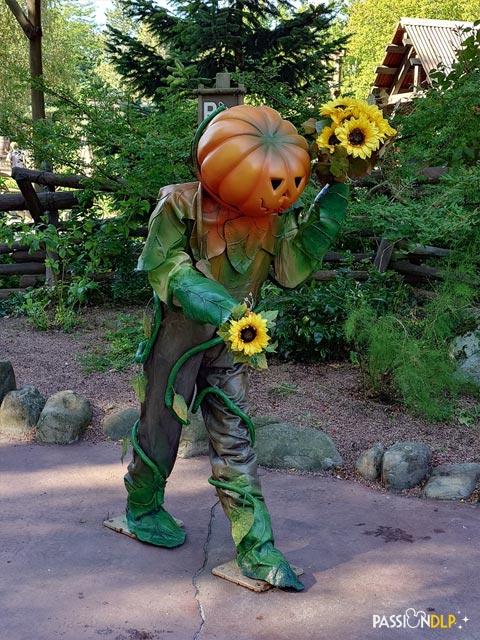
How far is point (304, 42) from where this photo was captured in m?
9.76

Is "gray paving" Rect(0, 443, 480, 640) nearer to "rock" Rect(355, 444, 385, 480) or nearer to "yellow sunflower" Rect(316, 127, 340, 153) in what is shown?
"rock" Rect(355, 444, 385, 480)

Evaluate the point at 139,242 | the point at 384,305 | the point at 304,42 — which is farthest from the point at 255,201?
the point at 304,42

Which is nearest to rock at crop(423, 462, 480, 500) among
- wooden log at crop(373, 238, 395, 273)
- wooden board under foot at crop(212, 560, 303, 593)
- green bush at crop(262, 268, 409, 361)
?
wooden board under foot at crop(212, 560, 303, 593)

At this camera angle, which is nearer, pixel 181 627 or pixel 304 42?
pixel 181 627

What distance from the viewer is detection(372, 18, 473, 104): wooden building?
17.7 metres

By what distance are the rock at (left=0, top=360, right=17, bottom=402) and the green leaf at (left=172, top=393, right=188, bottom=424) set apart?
8.74 ft

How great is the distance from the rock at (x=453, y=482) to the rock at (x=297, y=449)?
1.97 ft

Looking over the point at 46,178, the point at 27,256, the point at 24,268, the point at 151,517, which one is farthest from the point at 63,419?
the point at 27,256

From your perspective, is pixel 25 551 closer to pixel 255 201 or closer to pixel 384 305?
pixel 255 201

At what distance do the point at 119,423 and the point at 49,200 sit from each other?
14.3 feet

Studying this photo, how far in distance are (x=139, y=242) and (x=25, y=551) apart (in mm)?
5911

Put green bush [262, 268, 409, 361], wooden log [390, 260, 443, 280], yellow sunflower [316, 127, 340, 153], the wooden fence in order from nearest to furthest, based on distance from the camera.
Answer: yellow sunflower [316, 127, 340, 153] < green bush [262, 268, 409, 361] < wooden log [390, 260, 443, 280] < the wooden fence

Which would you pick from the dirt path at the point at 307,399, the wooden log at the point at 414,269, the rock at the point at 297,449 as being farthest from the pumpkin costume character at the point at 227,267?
the wooden log at the point at 414,269

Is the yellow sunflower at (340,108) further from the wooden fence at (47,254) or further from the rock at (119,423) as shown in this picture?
the wooden fence at (47,254)
